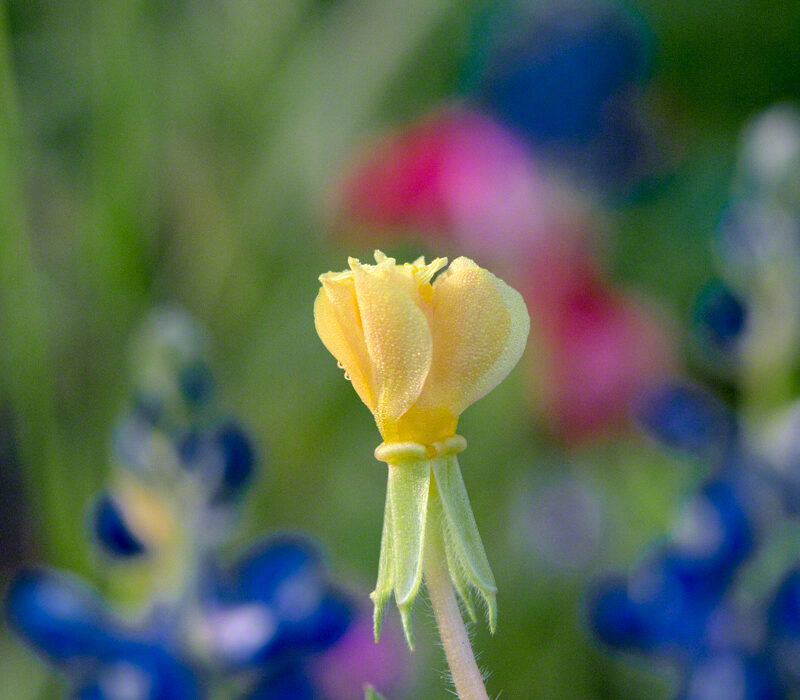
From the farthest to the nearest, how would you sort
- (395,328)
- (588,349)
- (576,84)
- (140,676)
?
(576,84) → (588,349) → (140,676) → (395,328)

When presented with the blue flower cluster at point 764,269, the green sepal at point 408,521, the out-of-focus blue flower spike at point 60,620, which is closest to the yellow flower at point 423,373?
the green sepal at point 408,521

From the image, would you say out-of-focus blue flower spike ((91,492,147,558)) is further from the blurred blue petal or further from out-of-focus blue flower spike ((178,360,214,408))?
the blurred blue petal

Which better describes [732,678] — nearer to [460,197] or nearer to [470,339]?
[470,339]

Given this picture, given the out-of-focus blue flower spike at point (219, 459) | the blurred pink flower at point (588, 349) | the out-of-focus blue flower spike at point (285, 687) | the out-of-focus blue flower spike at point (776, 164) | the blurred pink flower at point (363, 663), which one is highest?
the blurred pink flower at point (588, 349)

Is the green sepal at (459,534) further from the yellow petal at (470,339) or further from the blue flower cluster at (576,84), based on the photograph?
the blue flower cluster at (576,84)

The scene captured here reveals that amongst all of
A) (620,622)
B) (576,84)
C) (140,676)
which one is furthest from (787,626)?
(576,84)

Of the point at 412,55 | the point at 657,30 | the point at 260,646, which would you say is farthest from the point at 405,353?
the point at 657,30

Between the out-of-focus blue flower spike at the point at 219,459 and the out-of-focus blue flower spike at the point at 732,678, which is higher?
the out-of-focus blue flower spike at the point at 219,459
